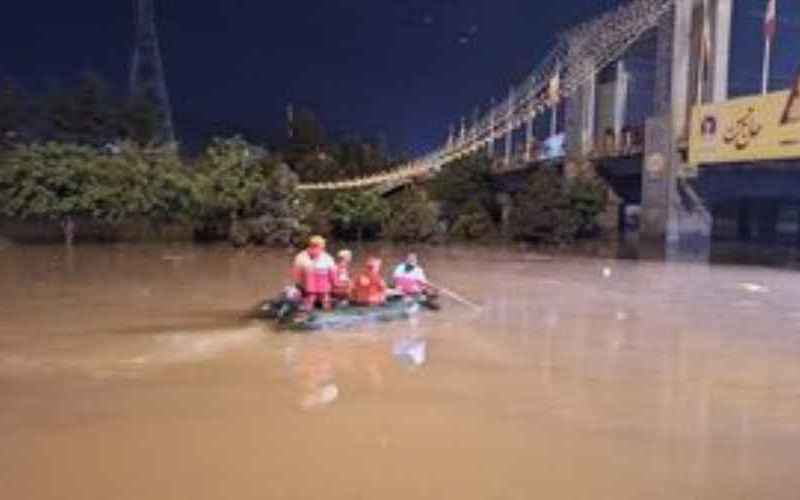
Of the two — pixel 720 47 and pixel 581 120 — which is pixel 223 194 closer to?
pixel 581 120

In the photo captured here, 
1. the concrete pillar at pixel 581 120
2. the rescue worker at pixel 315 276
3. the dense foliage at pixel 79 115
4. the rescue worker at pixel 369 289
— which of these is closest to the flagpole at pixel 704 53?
the concrete pillar at pixel 581 120

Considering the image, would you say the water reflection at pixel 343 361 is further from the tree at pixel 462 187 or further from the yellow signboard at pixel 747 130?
the tree at pixel 462 187

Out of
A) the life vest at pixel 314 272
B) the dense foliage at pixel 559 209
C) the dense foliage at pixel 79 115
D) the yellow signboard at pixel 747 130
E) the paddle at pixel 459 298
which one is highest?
the dense foliage at pixel 79 115

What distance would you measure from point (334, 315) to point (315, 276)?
31.9 inches

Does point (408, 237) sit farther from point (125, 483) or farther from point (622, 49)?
point (125, 483)

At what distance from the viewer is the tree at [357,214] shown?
52094 mm

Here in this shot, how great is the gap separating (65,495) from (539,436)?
4545 mm

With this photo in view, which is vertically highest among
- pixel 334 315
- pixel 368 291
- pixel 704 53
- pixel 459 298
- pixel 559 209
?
pixel 704 53

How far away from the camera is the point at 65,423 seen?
11742 millimetres

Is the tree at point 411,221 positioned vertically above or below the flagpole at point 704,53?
below

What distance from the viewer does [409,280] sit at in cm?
2205

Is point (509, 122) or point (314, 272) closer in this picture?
point (314, 272)

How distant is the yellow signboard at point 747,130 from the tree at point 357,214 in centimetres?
1560

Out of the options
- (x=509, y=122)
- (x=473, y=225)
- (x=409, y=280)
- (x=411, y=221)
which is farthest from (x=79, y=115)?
(x=409, y=280)
